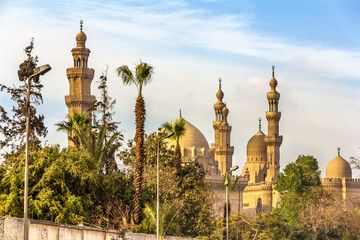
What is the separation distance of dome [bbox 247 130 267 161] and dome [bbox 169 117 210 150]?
281 inches

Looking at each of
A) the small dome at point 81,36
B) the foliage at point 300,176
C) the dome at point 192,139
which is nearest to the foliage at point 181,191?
the foliage at point 300,176

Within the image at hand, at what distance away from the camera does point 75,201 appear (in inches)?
1206

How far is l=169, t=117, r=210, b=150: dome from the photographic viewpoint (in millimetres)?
97125

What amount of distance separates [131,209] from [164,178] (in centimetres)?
398

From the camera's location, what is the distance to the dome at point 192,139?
9712cm

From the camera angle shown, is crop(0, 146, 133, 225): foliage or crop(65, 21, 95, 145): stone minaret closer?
crop(0, 146, 133, 225): foliage

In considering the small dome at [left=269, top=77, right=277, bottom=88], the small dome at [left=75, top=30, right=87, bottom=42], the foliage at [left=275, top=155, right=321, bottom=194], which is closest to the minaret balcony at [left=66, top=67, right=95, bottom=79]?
the small dome at [left=75, top=30, right=87, bottom=42]

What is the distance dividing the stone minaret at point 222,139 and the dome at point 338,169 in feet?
40.4

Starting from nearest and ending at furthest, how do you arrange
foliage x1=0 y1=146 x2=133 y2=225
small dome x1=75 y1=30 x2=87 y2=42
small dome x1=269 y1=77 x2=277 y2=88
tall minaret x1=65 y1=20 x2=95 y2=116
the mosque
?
foliage x1=0 y1=146 x2=133 y2=225
tall minaret x1=65 y1=20 x2=95 y2=116
small dome x1=75 y1=30 x2=87 y2=42
the mosque
small dome x1=269 y1=77 x2=277 y2=88

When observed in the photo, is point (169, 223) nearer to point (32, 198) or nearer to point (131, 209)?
point (131, 209)

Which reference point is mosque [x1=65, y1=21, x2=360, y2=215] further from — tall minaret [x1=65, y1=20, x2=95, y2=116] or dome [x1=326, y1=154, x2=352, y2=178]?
tall minaret [x1=65, y1=20, x2=95, y2=116]

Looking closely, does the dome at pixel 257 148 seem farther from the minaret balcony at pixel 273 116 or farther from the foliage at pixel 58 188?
the foliage at pixel 58 188

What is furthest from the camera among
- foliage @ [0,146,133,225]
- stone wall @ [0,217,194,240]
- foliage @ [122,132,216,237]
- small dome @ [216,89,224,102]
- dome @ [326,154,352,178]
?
small dome @ [216,89,224,102]

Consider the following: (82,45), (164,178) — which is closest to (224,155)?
(82,45)
